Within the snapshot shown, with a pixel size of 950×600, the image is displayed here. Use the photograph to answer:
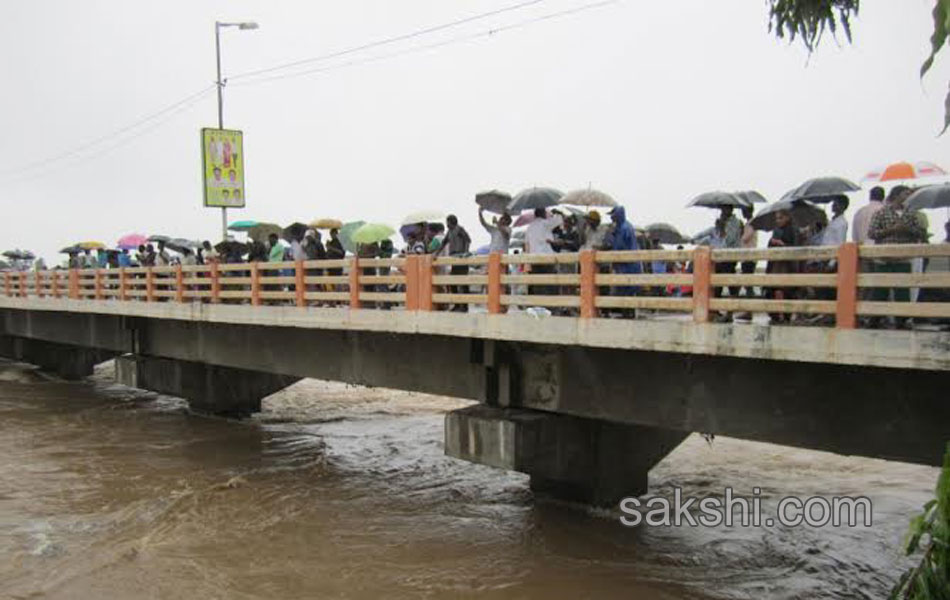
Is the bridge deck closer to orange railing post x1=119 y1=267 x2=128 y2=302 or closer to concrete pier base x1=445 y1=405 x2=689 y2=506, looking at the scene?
concrete pier base x1=445 y1=405 x2=689 y2=506

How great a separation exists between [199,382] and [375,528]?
29.6ft

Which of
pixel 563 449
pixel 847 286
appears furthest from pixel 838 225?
pixel 563 449

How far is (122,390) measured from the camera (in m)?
23.2

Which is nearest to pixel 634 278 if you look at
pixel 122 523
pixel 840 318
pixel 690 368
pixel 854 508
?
pixel 690 368

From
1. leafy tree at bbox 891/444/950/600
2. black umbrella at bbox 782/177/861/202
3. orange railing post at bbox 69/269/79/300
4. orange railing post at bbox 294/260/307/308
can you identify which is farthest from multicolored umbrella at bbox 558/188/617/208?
orange railing post at bbox 69/269/79/300

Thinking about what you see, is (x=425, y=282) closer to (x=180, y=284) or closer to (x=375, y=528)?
(x=375, y=528)

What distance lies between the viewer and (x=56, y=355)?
26.2 m

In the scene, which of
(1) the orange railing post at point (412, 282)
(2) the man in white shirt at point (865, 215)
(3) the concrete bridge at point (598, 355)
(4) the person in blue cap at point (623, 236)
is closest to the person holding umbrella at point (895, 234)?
(3) the concrete bridge at point (598, 355)

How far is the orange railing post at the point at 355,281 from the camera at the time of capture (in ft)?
34.3

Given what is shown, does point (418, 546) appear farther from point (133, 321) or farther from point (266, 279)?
point (133, 321)

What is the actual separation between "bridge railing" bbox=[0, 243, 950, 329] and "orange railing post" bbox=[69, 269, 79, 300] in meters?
6.83

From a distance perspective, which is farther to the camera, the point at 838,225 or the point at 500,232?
the point at 500,232

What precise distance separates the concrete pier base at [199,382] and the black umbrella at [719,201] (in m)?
11.5

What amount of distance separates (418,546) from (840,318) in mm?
5850
